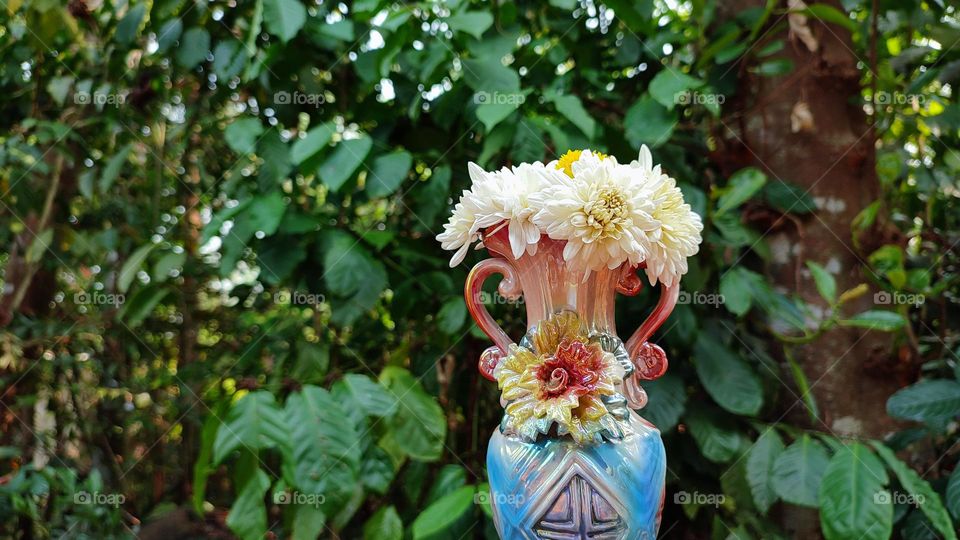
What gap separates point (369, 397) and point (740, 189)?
0.71 metres

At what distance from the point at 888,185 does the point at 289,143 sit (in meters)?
1.22

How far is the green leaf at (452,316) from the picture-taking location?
1.43 m

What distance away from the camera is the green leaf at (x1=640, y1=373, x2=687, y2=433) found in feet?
4.69

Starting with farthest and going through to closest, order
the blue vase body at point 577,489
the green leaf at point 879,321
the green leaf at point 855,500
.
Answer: the green leaf at point 879,321
the green leaf at point 855,500
the blue vase body at point 577,489

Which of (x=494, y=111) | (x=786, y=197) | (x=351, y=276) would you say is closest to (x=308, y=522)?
(x=351, y=276)

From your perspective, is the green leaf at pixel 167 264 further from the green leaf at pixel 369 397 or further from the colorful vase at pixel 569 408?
the colorful vase at pixel 569 408

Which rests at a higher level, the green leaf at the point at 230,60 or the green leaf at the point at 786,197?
the green leaf at the point at 230,60

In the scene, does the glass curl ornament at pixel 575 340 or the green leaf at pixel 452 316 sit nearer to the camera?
the glass curl ornament at pixel 575 340

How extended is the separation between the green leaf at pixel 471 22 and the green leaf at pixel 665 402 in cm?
66

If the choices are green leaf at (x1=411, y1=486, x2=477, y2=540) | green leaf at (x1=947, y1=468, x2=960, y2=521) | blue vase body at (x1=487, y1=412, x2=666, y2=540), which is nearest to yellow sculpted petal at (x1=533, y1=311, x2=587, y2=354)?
blue vase body at (x1=487, y1=412, x2=666, y2=540)

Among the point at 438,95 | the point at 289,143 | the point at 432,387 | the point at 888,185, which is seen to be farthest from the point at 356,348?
the point at 888,185

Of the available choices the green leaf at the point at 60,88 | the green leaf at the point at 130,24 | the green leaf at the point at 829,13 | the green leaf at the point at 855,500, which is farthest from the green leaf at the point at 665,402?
the green leaf at the point at 60,88

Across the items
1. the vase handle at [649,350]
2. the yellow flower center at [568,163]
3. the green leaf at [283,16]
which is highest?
the green leaf at [283,16]

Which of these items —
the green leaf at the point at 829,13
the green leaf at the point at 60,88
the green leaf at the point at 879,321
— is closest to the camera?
the green leaf at the point at 879,321
